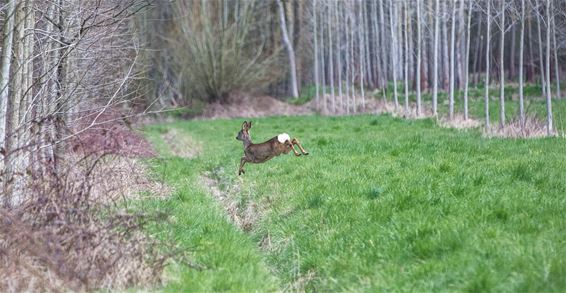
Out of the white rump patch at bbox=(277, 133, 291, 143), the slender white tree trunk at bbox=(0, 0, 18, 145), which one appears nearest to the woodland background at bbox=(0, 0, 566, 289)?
the slender white tree trunk at bbox=(0, 0, 18, 145)

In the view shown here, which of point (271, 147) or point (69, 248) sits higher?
point (271, 147)

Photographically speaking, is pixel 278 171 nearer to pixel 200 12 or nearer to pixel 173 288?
pixel 173 288

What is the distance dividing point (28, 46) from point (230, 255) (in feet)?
13.0

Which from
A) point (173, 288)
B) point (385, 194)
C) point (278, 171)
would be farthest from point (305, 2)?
point (173, 288)

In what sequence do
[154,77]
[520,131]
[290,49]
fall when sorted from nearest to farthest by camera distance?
[520,131] → [154,77] → [290,49]

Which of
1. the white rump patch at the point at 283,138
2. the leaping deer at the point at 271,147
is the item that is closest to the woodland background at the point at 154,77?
the leaping deer at the point at 271,147

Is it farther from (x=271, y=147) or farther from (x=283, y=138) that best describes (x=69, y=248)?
(x=283, y=138)

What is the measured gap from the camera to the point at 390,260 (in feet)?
21.2

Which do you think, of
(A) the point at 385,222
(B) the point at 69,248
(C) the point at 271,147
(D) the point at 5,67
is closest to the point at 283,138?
(C) the point at 271,147

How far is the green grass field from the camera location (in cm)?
592

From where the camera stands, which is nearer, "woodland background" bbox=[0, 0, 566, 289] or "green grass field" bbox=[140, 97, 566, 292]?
"green grass field" bbox=[140, 97, 566, 292]

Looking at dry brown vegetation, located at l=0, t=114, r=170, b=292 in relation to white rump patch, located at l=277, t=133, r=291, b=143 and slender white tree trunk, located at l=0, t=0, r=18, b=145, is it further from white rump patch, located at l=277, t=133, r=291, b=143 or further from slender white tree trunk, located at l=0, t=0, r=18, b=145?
white rump patch, located at l=277, t=133, r=291, b=143

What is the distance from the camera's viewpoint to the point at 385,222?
25.3ft

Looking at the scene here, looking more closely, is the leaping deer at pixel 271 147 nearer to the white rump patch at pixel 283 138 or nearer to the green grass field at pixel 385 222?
the white rump patch at pixel 283 138
